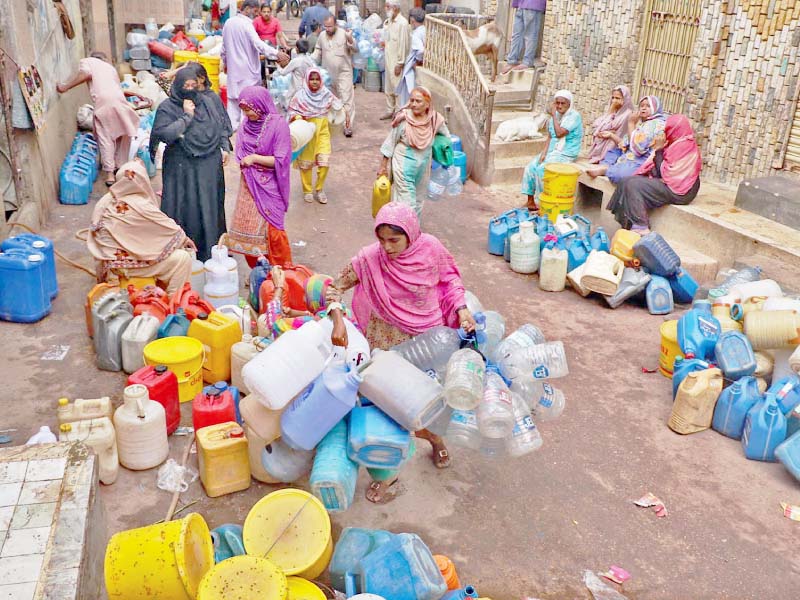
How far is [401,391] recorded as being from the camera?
3.42 m

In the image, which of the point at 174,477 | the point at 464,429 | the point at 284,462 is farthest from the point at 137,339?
the point at 464,429

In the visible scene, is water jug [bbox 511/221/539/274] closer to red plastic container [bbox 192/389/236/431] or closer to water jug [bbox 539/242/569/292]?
water jug [bbox 539/242/569/292]

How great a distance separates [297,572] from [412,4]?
56.5 ft

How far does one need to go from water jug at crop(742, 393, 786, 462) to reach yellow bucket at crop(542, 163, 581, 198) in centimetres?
372

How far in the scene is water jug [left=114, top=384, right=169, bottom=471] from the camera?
4.14 meters

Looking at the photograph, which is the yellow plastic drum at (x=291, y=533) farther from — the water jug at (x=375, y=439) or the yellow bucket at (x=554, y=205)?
the yellow bucket at (x=554, y=205)

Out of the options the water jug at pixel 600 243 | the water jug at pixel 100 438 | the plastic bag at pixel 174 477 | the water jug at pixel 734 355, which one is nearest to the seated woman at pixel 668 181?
the water jug at pixel 600 243

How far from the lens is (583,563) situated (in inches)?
150

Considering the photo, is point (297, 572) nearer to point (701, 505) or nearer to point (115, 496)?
point (115, 496)

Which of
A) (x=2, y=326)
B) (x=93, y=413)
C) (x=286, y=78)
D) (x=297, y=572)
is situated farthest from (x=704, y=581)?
(x=286, y=78)

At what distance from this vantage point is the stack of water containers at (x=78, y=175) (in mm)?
8438

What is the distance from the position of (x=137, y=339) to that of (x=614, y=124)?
5991 mm

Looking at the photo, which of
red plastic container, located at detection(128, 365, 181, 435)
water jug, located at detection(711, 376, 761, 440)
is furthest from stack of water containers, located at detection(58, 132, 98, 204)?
water jug, located at detection(711, 376, 761, 440)

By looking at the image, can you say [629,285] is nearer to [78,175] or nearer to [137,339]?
[137,339]
